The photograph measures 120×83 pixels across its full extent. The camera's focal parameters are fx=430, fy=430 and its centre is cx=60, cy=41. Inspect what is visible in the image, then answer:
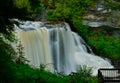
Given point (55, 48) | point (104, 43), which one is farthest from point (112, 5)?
point (55, 48)

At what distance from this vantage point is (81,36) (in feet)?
94.8

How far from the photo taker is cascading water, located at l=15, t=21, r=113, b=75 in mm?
21891

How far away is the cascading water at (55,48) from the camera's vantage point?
21.9m

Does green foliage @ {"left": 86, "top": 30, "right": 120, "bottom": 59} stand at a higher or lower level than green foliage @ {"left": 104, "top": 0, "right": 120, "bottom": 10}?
lower

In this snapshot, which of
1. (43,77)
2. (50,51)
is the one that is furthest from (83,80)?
(50,51)

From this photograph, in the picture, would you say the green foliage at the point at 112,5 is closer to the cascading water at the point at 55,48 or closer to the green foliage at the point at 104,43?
the green foliage at the point at 104,43

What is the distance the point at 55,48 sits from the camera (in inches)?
959

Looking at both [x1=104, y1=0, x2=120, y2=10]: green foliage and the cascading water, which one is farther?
[x1=104, y1=0, x2=120, y2=10]: green foliage

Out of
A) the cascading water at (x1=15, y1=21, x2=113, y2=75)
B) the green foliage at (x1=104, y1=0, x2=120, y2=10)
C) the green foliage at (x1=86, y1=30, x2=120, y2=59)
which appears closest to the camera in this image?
the cascading water at (x1=15, y1=21, x2=113, y2=75)

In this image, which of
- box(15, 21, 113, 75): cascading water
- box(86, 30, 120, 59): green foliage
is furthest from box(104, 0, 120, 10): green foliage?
box(15, 21, 113, 75): cascading water

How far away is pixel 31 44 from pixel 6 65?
1534 centimetres

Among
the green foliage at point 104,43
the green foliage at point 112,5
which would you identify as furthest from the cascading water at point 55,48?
the green foliage at point 112,5

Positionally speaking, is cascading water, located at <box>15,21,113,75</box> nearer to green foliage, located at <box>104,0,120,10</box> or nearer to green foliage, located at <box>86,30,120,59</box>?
green foliage, located at <box>86,30,120,59</box>

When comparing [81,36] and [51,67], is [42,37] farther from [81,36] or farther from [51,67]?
[81,36]
